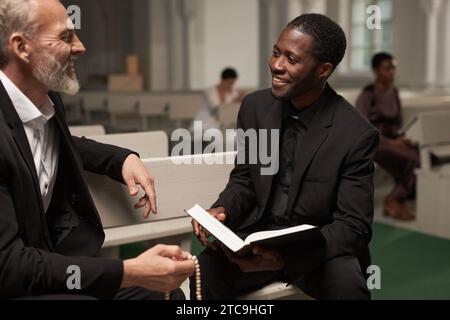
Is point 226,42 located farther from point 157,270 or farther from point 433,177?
point 157,270

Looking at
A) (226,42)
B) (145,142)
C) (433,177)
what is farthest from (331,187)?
(226,42)

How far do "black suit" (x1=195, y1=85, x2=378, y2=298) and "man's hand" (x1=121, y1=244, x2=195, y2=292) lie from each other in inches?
21.4

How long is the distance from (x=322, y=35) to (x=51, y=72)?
3.90ft

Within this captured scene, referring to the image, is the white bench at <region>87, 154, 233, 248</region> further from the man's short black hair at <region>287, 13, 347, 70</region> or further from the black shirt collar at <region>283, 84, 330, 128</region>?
the man's short black hair at <region>287, 13, 347, 70</region>

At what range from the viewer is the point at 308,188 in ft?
8.36

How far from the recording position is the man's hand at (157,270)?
6.18 feet

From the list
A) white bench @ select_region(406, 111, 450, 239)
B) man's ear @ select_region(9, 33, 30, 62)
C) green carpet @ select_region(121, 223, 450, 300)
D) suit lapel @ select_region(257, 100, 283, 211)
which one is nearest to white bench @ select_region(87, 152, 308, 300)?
suit lapel @ select_region(257, 100, 283, 211)

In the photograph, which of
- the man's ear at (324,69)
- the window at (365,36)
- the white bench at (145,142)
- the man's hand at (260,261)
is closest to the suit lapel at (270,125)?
the man's ear at (324,69)

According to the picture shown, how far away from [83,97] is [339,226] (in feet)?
31.2

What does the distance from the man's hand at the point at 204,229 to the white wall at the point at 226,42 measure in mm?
12073

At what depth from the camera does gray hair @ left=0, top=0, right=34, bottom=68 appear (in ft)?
6.59

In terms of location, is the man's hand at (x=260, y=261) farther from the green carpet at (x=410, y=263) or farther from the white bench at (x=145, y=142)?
the green carpet at (x=410, y=263)

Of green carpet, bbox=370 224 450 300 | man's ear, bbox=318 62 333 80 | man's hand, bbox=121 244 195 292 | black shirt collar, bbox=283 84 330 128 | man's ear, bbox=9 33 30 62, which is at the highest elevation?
man's ear, bbox=9 33 30 62
